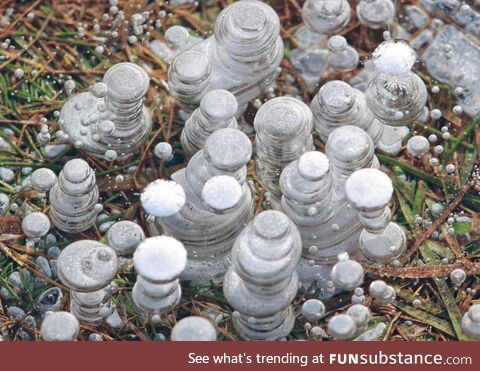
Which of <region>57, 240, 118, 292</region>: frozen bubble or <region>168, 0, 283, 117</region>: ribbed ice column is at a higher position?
<region>168, 0, 283, 117</region>: ribbed ice column

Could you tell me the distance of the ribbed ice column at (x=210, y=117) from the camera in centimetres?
188

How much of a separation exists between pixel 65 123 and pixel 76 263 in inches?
18.8

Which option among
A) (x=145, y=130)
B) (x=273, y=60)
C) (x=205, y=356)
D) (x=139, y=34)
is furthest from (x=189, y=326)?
(x=139, y=34)

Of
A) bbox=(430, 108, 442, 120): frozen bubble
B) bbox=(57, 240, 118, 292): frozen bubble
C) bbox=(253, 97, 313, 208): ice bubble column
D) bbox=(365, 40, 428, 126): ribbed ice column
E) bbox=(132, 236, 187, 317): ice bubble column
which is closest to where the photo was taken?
bbox=(132, 236, 187, 317): ice bubble column

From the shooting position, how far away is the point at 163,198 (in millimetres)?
1714

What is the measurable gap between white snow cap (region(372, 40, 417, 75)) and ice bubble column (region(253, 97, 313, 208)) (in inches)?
6.9

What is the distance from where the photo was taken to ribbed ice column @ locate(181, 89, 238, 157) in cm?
188

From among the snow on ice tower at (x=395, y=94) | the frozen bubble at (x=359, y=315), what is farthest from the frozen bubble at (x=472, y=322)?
the snow on ice tower at (x=395, y=94)

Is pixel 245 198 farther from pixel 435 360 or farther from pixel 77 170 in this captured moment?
pixel 435 360

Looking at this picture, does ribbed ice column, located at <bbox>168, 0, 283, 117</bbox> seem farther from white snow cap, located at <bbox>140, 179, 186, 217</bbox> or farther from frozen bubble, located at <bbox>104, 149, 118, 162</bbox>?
white snow cap, located at <bbox>140, 179, 186, 217</bbox>

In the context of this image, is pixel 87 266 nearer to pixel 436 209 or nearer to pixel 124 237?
pixel 124 237

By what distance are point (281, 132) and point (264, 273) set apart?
338 millimetres

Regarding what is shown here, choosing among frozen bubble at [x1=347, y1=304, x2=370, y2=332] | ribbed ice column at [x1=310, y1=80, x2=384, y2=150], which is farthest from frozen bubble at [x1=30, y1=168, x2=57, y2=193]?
frozen bubble at [x1=347, y1=304, x2=370, y2=332]

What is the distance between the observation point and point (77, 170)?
6.09 ft
